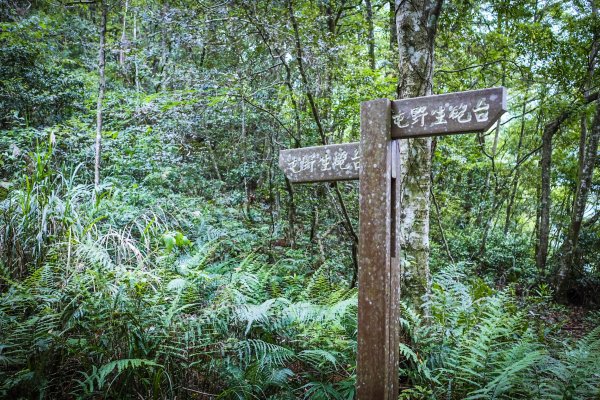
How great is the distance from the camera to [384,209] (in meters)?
2.50

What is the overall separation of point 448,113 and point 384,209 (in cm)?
73

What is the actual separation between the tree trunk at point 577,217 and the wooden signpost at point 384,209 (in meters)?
7.38

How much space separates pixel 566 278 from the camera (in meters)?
8.52

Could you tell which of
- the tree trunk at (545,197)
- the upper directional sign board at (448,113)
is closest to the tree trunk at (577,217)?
the tree trunk at (545,197)

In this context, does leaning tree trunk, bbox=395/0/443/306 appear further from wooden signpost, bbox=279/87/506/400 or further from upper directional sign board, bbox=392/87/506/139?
upper directional sign board, bbox=392/87/506/139

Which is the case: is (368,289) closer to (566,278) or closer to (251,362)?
(251,362)

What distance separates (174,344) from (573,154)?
49.0 ft

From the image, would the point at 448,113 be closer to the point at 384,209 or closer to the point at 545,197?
the point at 384,209

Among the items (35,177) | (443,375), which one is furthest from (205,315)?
(35,177)

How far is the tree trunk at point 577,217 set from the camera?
7.78 meters

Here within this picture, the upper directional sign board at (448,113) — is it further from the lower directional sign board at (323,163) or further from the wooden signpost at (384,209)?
the lower directional sign board at (323,163)

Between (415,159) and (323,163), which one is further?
(415,159)

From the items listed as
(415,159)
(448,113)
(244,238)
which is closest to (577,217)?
(415,159)

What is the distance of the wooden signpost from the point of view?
2.41m
